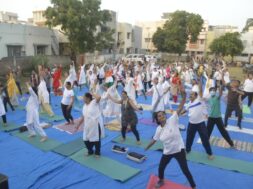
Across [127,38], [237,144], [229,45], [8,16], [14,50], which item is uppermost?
[8,16]

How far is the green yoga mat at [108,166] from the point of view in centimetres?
553

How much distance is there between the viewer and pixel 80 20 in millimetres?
24797

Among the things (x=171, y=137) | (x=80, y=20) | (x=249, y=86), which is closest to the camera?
(x=171, y=137)

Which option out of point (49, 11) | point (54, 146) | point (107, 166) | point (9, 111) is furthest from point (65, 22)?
point (107, 166)

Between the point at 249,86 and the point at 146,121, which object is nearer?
the point at 146,121

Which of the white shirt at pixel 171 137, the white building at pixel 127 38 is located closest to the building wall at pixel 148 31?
the white building at pixel 127 38

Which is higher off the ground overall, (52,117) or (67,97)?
(67,97)

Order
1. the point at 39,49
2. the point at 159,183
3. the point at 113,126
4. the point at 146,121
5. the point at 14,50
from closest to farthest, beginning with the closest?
the point at 159,183 → the point at 113,126 → the point at 146,121 → the point at 14,50 → the point at 39,49

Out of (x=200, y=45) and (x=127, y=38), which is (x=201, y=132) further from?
(x=200, y=45)

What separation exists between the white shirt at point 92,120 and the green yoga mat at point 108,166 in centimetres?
56

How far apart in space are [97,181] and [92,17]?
2240 centimetres

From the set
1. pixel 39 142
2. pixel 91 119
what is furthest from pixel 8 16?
pixel 91 119

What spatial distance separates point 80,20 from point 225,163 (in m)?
21.8

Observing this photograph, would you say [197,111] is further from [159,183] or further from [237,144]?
[237,144]
